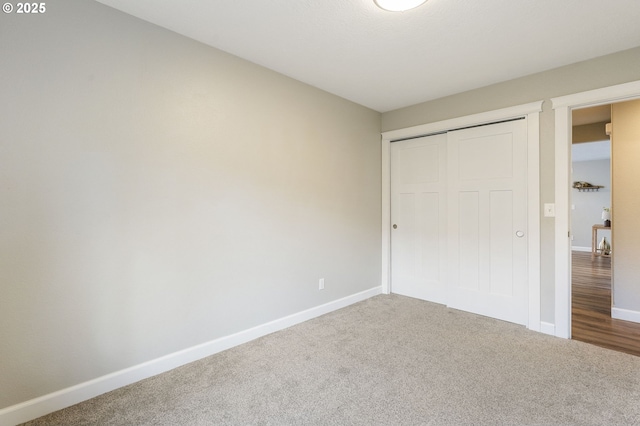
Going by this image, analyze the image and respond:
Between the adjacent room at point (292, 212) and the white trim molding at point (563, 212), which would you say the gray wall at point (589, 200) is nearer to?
the adjacent room at point (292, 212)

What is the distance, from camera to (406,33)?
2.21 m

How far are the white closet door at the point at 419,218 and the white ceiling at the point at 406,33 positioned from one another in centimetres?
104

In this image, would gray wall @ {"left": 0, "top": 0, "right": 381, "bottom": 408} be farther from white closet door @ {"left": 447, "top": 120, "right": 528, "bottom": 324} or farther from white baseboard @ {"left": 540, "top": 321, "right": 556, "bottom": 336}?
white baseboard @ {"left": 540, "top": 321, "right": 556, "bottom": 336}

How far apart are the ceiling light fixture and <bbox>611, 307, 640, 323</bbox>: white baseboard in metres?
3.76

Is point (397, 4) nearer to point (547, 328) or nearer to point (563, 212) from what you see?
point (563, 212)

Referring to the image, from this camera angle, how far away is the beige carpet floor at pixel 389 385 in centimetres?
169

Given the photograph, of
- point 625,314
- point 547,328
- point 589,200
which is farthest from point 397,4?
point 589,200

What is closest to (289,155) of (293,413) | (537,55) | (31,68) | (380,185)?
(380,185)

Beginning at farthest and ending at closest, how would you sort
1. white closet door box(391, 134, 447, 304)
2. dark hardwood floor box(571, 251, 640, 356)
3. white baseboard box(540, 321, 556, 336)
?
white closet door box(391, 134, 447, 304) < white baseboard box(540, 321, 556, 336) < dark hardwood floor box(571, 251, 640, 356)

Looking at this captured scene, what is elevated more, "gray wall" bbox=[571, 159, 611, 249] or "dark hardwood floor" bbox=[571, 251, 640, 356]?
"gray wall" bbox=[571, 159, 611, 249]

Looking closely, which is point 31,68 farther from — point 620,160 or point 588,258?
point 588,258

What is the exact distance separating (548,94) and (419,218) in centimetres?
182

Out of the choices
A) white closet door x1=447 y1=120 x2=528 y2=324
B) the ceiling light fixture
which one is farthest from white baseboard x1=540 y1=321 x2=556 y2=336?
the ceiling light fixture

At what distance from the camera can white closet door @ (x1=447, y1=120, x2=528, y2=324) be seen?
9.93 feet
